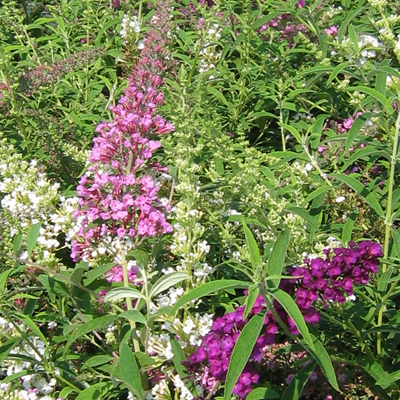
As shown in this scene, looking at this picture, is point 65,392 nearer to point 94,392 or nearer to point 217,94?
point 94,392

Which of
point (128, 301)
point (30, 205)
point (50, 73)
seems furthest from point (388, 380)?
point (50, 73)

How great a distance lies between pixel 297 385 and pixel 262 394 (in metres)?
0.11

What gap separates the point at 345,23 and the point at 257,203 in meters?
1.40

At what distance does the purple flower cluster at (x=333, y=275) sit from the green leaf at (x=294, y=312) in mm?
193

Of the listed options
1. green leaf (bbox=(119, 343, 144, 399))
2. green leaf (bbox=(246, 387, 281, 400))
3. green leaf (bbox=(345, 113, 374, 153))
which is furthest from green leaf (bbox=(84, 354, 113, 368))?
green leaf (bbox=(345, 113, 374, 153))

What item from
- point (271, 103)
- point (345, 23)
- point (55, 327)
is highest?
point (345, 23)

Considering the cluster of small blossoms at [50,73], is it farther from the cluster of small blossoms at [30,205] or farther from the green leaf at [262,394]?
the green leaf at [262,394]

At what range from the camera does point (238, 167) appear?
2295mm

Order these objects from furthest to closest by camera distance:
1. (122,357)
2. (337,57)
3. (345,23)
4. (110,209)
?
(337,57) < (345,23) < (110,209) < (122,357)

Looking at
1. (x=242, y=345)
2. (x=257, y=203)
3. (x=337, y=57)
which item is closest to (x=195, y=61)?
(x=337, y=57)

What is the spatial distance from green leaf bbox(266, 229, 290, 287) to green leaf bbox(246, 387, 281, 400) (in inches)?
15.2

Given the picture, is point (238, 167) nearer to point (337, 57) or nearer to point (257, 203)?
point (257, 203)

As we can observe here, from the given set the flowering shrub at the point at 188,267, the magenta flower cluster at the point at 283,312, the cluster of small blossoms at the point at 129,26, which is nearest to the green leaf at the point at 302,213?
the flowering shrub at the point at 188,267

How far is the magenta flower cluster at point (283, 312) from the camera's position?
178cm
